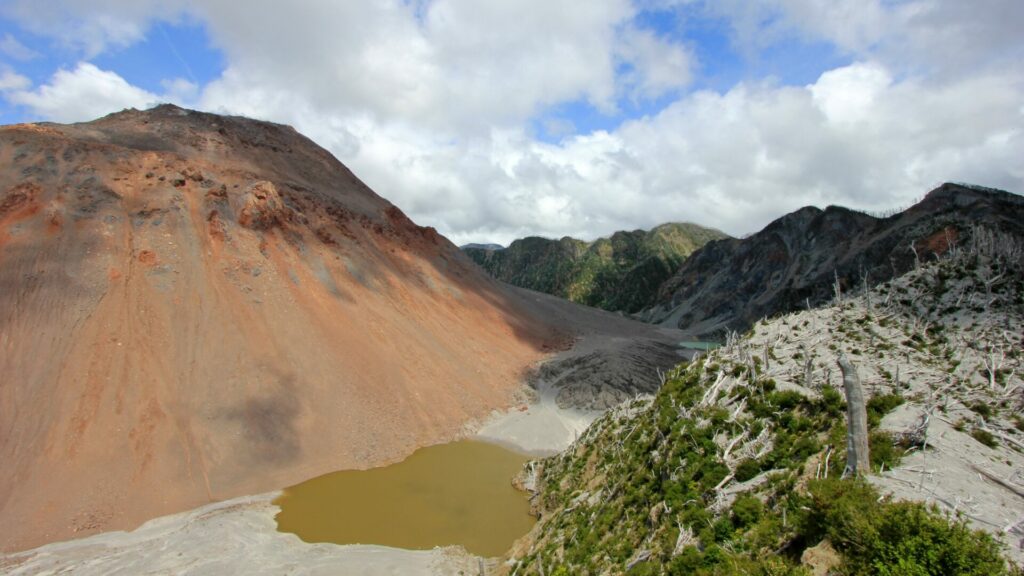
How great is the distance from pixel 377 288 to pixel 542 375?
54.2ft

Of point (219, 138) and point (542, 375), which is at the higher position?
point (219, 138)

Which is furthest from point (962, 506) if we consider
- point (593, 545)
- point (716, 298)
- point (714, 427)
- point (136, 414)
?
point (716, 298)

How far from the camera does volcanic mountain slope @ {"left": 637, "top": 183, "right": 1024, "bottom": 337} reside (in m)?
49.4

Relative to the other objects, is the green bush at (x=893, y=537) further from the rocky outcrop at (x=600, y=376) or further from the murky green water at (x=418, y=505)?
the rocky outcrop at (x=600, y=376)

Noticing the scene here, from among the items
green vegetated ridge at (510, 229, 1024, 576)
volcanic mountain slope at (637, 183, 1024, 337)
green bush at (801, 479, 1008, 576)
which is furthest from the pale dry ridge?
volcanic mountain slope at (637, 183, 1024, 337)

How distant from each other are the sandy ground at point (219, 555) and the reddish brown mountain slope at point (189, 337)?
1.78m

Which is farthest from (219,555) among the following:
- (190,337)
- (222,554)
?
(190,337)

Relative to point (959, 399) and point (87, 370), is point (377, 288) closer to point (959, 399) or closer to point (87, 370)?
point (87, 370)

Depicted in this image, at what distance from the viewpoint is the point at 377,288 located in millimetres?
44844

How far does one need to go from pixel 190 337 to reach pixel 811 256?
76.8 meters

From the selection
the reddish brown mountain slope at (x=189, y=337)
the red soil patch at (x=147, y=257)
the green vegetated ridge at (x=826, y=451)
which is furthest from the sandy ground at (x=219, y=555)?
the red soil patch at (x=147, y=257)

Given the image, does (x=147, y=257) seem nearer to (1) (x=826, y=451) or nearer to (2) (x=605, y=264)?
(1) (x=826, y=451)

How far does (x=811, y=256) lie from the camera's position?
74062mm

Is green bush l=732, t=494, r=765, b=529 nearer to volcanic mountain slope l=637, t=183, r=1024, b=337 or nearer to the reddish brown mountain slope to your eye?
the reddish brown mountain slope
